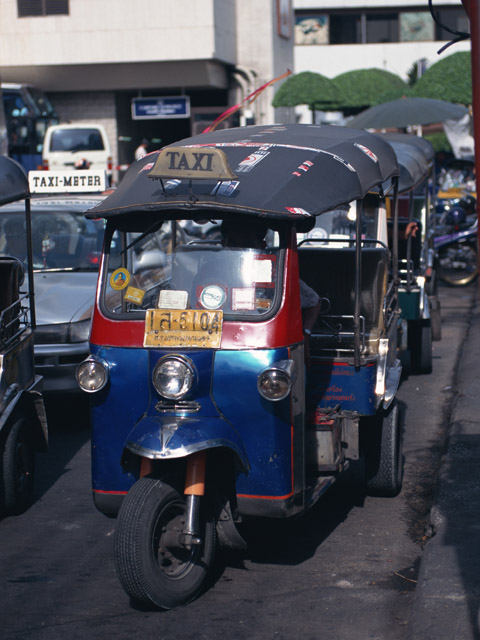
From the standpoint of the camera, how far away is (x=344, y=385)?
5.70 m

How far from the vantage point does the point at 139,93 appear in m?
31.4

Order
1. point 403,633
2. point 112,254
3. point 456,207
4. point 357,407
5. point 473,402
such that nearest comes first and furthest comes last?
1. point 403,633
2. point 112,254
3. point 357,407
4. point 473,402
5. point 456,207

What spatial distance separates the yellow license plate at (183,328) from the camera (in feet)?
15.6

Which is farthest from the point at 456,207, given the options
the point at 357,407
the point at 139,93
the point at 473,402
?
the point at 139,93

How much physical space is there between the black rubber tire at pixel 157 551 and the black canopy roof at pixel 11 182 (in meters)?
2.49

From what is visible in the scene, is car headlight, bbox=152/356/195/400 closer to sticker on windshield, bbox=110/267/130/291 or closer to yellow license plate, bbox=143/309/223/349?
yellow license plate, bbox=143/309/223/349

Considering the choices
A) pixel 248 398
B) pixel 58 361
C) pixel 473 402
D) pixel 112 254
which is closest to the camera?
pixel 248 398

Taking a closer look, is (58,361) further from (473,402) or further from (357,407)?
(473,402)

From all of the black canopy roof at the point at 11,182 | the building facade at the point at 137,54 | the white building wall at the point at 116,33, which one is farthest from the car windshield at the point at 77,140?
the black canopy roof at the point at 11,182

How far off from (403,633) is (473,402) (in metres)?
4.35

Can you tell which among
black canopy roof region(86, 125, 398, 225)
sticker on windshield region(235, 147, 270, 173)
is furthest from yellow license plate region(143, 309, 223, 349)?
sticker on windshield region(235, 147, 270, 173)

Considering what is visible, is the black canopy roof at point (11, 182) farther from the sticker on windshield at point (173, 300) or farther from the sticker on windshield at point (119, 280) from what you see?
the sticker on windshield at point (173, 300)

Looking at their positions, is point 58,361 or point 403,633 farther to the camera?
point 58,361

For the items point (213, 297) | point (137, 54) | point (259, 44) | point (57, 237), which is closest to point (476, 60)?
point (213, 297)
